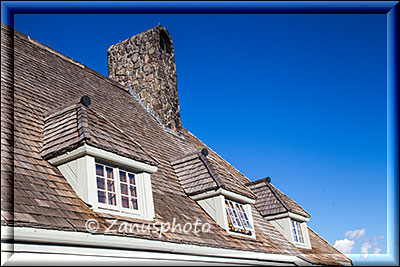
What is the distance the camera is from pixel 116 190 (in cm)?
653

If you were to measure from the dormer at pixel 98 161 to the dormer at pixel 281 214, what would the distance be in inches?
237

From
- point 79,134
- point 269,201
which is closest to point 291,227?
point 269,201

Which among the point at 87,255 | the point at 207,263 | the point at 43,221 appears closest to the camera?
the point at 43,221

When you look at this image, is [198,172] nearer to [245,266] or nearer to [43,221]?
[245,266]

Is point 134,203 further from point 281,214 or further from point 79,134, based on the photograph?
point 281,214

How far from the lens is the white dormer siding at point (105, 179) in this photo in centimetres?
609

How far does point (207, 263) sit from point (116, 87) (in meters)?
7.73

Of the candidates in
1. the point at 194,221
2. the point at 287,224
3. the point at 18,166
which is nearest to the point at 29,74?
the point at 18,166

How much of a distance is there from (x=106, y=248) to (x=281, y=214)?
24.4ft

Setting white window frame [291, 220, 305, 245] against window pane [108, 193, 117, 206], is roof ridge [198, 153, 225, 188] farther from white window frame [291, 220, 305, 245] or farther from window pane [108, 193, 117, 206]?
white window frame [291, 220, 305, 245]

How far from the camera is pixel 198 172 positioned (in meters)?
9.70

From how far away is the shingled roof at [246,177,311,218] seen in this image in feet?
40.9

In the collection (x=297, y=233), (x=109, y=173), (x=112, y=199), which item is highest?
(x=109, y=173)

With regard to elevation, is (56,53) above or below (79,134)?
above
